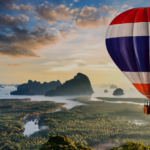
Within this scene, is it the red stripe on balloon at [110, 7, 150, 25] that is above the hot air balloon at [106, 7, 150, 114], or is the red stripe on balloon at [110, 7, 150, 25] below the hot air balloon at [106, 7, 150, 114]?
above

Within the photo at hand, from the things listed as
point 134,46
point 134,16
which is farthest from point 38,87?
point 134,46

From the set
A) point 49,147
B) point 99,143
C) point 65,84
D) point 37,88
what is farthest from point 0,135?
point 37,88

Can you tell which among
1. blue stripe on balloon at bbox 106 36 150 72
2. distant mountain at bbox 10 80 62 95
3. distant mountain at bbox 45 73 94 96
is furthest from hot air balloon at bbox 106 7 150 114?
distant mountain at bbox 10 80 62 95

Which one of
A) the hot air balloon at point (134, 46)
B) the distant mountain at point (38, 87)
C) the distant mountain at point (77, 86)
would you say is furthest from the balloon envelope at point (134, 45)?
the distant mountain at point (38, 87)

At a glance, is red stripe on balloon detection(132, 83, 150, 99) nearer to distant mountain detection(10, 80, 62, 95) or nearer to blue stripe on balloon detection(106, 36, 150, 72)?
blue stripe on balloon detection(106, 36, 150, 72)

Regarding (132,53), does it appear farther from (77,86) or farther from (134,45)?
(77,86)

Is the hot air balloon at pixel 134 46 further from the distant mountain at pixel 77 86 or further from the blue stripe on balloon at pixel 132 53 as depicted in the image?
the distant mountain at pixel 77 86

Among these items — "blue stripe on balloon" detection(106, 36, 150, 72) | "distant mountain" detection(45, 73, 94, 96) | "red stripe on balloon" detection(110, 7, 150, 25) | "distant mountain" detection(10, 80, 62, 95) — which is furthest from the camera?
"distant mountain" detection(10, 80, 62, 95)
